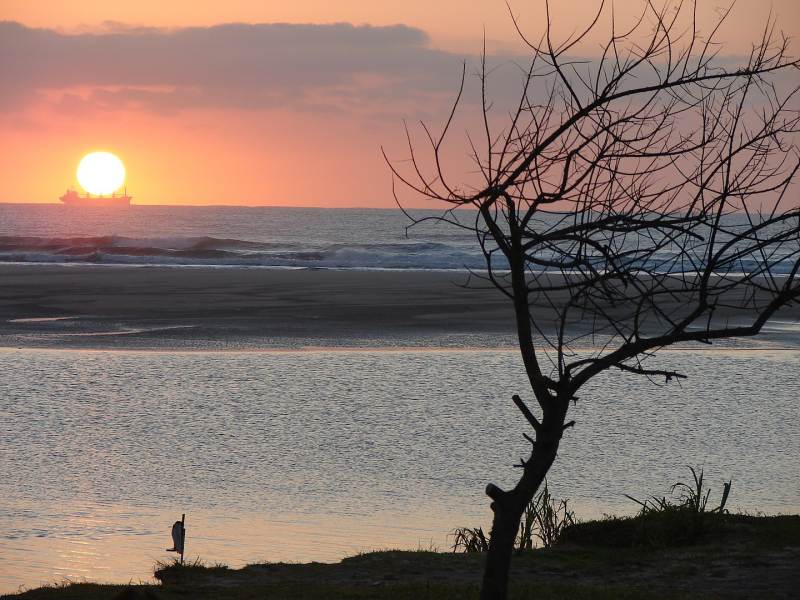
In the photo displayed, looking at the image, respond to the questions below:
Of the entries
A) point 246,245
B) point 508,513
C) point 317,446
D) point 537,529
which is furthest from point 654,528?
point 246,245

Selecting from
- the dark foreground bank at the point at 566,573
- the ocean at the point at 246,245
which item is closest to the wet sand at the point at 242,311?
the ocean at the point at 246,245

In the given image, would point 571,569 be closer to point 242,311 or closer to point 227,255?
point 242,311

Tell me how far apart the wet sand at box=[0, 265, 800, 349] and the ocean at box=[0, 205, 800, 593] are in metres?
1.72

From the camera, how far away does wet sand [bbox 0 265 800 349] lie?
79.0 ft

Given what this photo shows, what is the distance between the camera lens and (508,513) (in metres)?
6.57

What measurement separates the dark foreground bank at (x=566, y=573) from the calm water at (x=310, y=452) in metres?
0.63

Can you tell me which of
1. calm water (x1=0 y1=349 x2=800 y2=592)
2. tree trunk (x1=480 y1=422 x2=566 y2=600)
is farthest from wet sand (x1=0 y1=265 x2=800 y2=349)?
tree trunk (x1=480 y1=422 x2=566 y2=600)

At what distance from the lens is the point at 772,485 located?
11.6m

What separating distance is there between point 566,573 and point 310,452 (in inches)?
179

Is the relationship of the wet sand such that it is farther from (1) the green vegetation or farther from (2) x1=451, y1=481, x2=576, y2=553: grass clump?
(1) the green vegetation

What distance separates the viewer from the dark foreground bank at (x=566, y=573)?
302 inches

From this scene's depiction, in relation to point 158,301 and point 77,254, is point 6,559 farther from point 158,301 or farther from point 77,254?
point 77,254

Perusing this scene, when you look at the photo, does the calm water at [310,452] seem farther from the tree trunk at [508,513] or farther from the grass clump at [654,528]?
the tree trunk at [508,513]

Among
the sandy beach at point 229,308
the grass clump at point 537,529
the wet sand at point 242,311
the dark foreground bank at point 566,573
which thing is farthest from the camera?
the sandy beach at point 229,308
